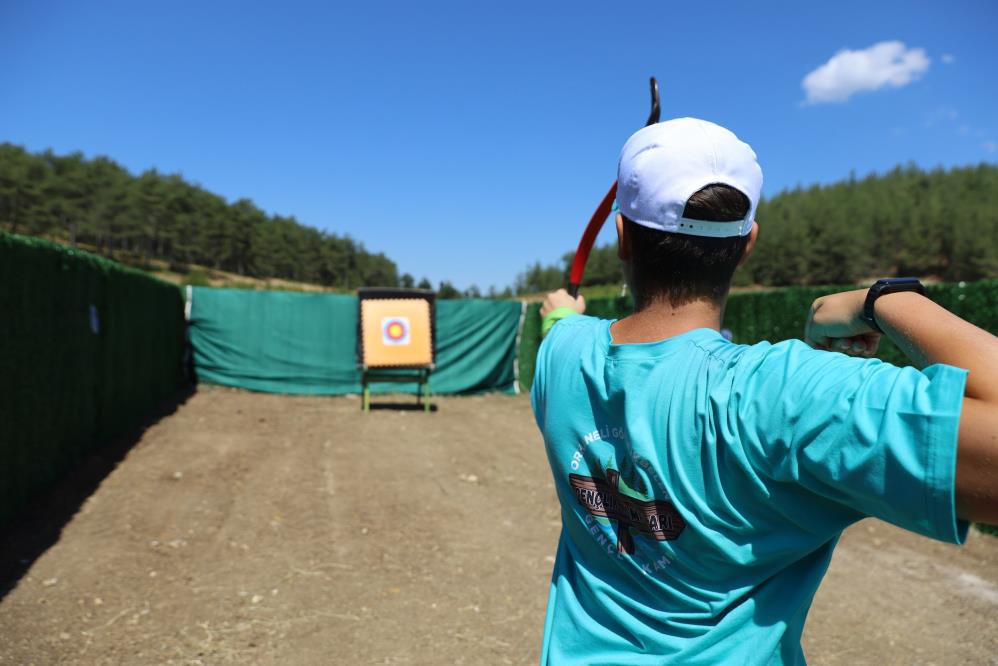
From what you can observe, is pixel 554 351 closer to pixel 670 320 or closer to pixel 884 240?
pixel 670 320

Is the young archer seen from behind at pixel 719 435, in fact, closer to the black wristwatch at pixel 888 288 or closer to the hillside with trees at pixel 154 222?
the black wristwatch at pixel 888 288

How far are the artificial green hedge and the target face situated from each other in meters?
3.96

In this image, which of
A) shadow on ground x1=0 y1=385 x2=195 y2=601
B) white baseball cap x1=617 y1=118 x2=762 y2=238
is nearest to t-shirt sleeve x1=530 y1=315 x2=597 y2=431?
white baseball cap x1=617 y1=118 x2=762 y2=238

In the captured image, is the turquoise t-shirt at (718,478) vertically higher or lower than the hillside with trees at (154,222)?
lower

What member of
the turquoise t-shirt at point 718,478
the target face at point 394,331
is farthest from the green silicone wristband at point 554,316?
the target face at point 394,331

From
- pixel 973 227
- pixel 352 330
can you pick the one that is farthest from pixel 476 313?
Result: pixel 973 227

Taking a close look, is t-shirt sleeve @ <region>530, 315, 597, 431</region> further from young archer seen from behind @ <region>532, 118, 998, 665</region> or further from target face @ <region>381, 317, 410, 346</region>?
target face @ <region>381, 317, 410, 346</region>

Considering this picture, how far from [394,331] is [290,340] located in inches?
95.0

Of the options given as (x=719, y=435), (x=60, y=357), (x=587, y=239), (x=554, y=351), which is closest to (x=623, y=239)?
(x=554, y=351)

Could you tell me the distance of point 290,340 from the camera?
1283 centimetres

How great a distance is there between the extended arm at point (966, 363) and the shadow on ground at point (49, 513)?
16.2ft

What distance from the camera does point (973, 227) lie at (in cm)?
8319

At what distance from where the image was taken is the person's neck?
950mm

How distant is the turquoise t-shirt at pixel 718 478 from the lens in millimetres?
692
